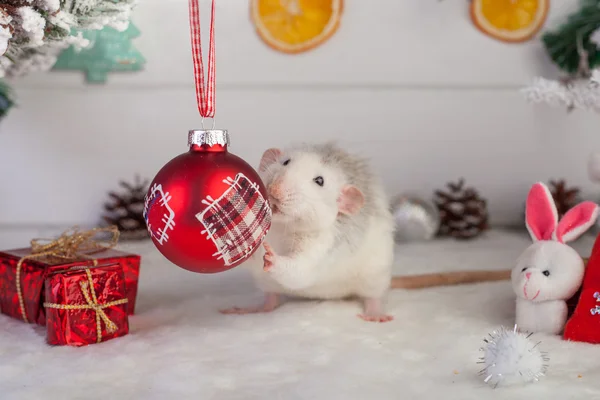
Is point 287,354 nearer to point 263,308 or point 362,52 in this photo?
point 263,308

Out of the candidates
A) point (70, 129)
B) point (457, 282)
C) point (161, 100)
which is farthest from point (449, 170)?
point (70, 129)

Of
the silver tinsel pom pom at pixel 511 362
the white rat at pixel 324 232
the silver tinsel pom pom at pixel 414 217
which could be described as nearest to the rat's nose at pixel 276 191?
the white rat at pixel 324 232

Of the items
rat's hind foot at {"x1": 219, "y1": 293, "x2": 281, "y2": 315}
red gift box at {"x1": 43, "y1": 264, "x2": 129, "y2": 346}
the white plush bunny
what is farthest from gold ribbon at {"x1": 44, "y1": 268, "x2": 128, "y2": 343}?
the white plush bunny

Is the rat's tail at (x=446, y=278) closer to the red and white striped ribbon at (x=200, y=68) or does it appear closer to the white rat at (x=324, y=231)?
the white rat at (x=324, y=231)

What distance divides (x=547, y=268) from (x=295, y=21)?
1.15 metres

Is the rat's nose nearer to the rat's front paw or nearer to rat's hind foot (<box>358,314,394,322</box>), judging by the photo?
the rat's front paw

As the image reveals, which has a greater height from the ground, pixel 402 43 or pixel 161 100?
pixel 402 43

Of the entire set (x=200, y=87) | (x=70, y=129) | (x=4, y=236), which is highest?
(x=200, y=87)

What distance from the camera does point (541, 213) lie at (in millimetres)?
1332

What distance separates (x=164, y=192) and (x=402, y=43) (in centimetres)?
138

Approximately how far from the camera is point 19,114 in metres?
2.12

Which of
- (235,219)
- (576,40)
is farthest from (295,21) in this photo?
(235,219)

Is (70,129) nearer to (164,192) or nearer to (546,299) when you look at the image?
(164,192)

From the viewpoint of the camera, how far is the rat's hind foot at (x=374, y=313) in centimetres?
136
